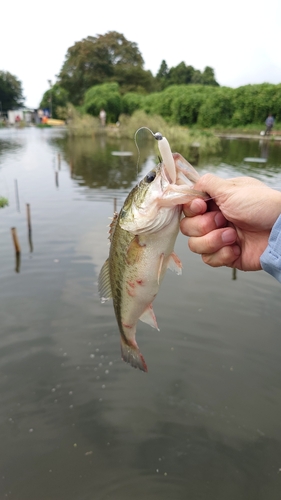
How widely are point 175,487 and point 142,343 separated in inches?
92.2

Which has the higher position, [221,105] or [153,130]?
[221,105]

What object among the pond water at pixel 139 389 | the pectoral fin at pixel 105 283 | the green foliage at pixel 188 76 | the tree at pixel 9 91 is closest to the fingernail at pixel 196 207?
the pectoral fin at pixel 105 283

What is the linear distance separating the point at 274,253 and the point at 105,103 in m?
52.7

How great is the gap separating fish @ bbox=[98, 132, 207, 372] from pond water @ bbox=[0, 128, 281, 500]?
2.15 metres

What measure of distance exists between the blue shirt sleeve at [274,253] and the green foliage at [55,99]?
3337 inches

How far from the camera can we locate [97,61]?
218 feet

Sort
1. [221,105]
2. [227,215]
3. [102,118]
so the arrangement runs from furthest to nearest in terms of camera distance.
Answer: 1. [102,118]
2. [221,105]
3. [227,215]

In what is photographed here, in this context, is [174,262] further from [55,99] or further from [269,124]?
[55,99]

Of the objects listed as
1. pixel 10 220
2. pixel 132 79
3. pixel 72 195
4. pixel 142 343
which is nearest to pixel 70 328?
pixel 142 343

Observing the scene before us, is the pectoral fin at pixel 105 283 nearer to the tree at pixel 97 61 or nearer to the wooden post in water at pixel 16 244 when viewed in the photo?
the wooden post in water at pixel 16 244

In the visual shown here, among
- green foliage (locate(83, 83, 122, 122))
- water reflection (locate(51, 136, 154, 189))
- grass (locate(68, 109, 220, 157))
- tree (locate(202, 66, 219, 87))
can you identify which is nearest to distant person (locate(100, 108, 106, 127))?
grass (locate(68, 109, 220, 157))

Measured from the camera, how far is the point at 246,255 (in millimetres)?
2910

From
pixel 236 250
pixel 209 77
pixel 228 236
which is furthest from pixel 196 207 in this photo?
pixel 209 77

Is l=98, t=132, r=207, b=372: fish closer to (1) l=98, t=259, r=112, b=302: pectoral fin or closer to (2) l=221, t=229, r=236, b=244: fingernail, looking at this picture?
(1) l=98, t=259, r=112, b=302: pectoral fin
